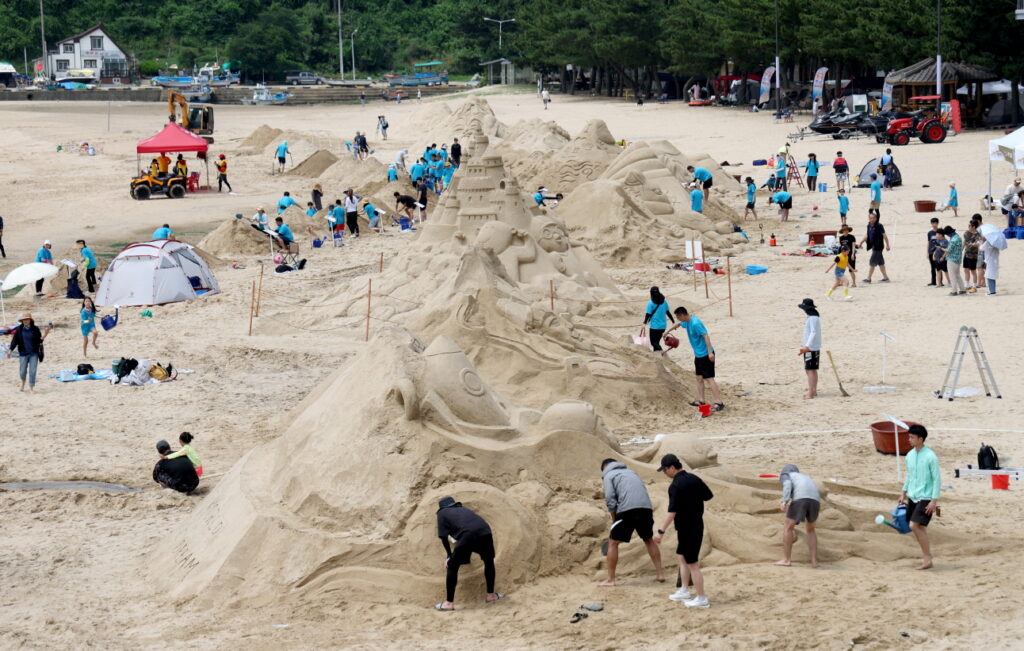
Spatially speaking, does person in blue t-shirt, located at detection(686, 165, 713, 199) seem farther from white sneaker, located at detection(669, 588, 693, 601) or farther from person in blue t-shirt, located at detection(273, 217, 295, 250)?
white sneaker, located at detection(669, 588, 693, 601)

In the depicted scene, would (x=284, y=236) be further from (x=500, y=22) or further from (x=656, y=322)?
(x=500, y=22)

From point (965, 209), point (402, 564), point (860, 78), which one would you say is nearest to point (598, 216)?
point (965, 209)

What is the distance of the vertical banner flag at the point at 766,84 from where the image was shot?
57591 mm

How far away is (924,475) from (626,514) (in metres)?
2.16

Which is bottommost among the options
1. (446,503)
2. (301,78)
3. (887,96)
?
(446,503)

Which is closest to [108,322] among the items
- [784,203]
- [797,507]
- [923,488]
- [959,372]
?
[959,372]

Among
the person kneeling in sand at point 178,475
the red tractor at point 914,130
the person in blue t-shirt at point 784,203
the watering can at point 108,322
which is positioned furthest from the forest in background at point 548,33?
the person kneeling in sand at point 178,475

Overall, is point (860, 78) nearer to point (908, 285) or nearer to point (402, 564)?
point (908, 285)

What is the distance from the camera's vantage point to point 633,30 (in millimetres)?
68250

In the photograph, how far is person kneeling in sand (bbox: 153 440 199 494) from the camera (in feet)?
41.7

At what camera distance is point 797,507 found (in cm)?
956

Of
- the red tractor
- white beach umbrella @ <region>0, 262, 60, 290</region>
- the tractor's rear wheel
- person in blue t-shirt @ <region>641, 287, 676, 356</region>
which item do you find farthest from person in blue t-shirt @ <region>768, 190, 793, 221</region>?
white beach umbrella @ <region>0, 262, 60, 290</region>

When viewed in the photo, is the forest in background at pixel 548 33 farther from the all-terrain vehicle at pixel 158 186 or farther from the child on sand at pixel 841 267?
the all-terrain vehicle at pixel 158 186

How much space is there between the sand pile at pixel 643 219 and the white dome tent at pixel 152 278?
25.1 ft
